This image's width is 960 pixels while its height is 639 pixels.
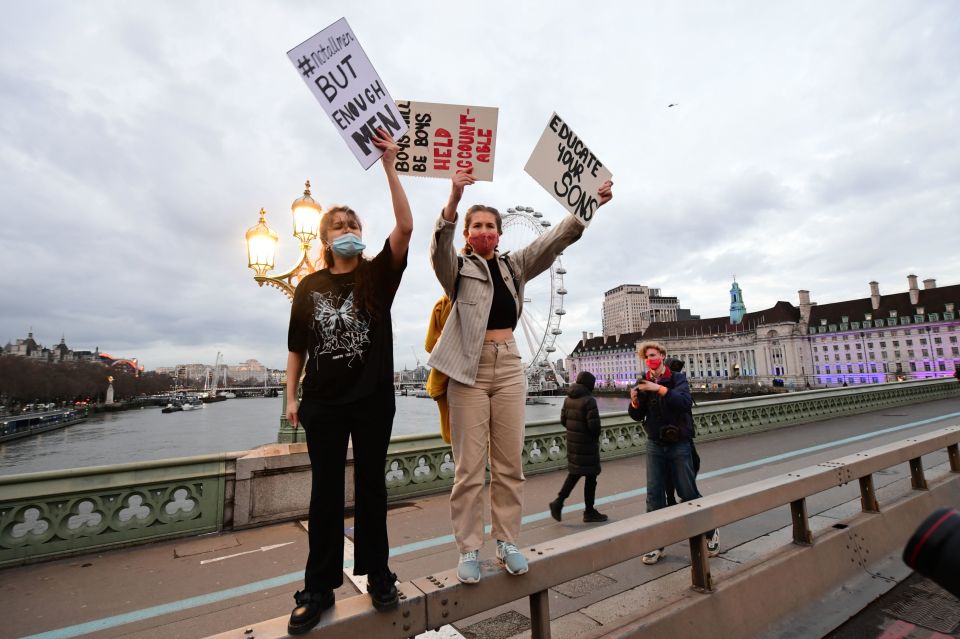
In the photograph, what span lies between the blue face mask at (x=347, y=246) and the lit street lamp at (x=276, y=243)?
5.88 meters

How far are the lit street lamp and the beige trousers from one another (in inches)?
244

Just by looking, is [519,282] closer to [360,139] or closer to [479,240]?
[479,240]

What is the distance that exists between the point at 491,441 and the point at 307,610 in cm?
125

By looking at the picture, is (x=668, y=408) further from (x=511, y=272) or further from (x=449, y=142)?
(x=449, y=142)

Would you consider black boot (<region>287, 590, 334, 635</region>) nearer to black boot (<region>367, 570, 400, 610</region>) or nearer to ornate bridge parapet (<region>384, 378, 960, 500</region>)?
black boot (<region>367, 570, 400, 610</region>)

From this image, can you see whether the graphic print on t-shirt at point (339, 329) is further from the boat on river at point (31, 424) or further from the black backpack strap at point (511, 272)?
the boat on river at point (31, 424)

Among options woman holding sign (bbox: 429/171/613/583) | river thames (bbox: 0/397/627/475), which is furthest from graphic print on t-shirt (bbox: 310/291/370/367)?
river thames (bbox: 0/397/627/475)

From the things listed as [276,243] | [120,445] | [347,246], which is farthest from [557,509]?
[120,445]

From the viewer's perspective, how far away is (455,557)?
4434mm

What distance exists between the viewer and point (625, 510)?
591 centimetres

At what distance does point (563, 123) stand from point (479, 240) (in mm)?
1321

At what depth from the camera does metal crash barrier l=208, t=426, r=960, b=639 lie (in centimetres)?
186

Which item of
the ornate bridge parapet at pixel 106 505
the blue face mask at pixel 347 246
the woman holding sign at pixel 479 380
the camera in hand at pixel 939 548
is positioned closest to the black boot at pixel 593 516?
the woman holding sign at pixel 479 380

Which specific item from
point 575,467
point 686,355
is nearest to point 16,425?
point 575,467
